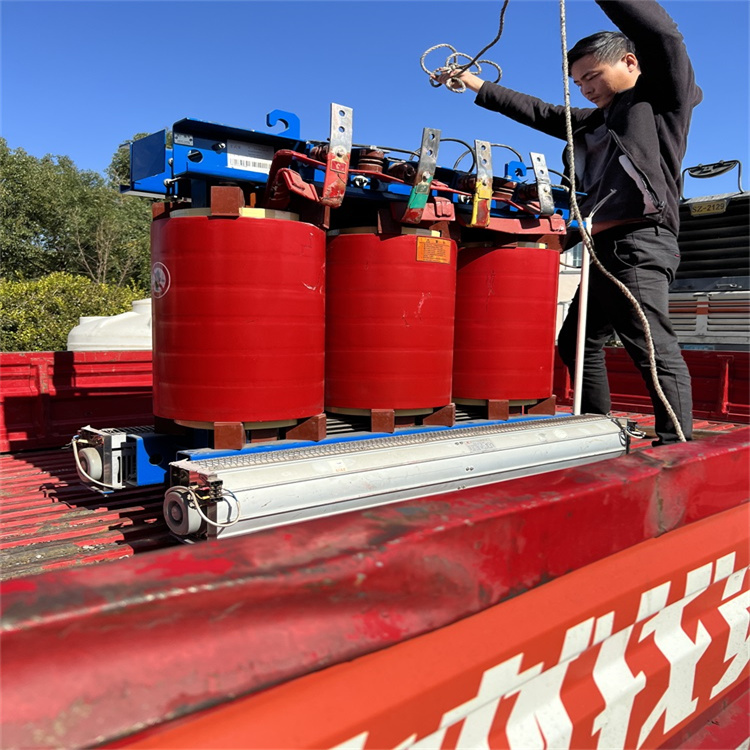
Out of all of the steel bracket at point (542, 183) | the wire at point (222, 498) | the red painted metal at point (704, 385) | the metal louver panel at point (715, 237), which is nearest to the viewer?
the wire at point (222, 498)

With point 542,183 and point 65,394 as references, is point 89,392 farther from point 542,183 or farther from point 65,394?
point 542,183

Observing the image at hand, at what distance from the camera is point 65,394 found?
4.22 metres

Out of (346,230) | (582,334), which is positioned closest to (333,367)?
(346,230)

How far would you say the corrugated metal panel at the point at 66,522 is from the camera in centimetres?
221

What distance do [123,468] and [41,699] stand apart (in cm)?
205

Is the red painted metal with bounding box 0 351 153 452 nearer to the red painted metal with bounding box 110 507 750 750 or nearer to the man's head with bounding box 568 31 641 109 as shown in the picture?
the man's head with bounding box 568 31 641 109

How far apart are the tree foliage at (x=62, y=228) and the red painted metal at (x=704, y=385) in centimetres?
2343

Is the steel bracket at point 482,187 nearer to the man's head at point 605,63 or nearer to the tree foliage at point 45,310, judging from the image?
the man's head at point 605,63

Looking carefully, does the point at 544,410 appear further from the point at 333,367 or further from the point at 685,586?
the point at 685,586

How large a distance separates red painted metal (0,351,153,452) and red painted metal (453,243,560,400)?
2.14m

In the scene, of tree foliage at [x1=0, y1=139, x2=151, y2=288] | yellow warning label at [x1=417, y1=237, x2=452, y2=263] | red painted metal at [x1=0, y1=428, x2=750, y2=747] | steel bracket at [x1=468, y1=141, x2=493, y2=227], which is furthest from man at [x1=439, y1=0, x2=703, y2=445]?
tree foliage at [x1=0, y1=139, x2=151, y2=288]

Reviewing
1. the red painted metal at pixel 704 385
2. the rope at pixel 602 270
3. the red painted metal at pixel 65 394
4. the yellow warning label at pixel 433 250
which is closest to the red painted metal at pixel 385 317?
the yellow warning label at pixel 433 250

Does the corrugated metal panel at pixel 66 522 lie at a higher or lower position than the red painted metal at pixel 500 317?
lower

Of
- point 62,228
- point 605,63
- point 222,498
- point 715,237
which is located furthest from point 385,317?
point 62,228
